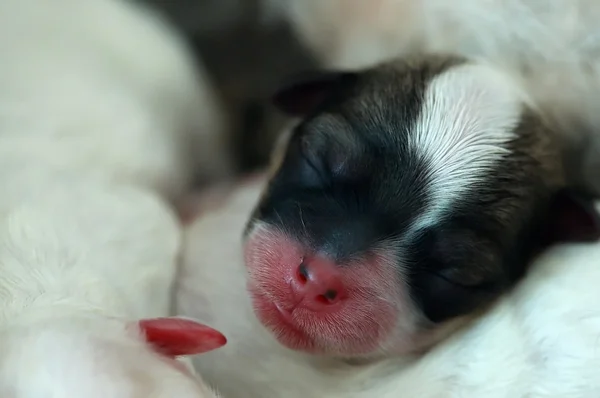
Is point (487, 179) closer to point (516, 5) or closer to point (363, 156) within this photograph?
point (363, 156)

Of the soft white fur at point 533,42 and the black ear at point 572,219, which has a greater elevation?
the soft white fur at point 533,42

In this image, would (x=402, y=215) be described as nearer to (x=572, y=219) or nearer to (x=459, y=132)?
(x=459, y=132)

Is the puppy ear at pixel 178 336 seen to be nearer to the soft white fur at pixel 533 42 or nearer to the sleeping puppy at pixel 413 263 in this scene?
the sleeping puppy at pixel 413 263

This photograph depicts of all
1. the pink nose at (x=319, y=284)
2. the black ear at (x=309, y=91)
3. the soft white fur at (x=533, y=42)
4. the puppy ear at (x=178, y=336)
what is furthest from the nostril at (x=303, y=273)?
the soft white fur at (x=533, y=42)

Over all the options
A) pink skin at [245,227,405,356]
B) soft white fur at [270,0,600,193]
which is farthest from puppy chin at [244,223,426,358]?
soft white fur at [270,0,600,193]

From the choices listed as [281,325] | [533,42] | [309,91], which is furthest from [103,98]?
[533,42]

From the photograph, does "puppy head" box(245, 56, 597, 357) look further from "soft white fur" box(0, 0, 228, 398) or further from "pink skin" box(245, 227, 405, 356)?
"soft white fur" box(0, 0, 228, 398)

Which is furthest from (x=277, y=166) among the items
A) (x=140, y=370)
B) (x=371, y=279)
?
(x=140, y=370)
